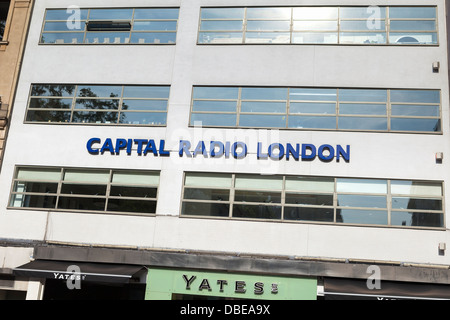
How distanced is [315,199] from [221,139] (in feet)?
11.2

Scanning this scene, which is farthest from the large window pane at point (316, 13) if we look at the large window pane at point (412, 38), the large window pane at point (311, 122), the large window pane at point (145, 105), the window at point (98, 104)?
the large window pane at point (145, 105)

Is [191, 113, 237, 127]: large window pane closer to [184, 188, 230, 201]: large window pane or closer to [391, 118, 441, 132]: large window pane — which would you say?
[184, 188, 230, 201]: large window pane

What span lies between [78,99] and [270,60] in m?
6.54

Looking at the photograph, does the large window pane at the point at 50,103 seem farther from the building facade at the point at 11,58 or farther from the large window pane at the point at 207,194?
the large window pane at the point at 207,194

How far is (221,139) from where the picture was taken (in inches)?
574

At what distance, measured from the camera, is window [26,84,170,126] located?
50.0 feet

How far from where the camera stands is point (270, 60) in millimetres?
15078

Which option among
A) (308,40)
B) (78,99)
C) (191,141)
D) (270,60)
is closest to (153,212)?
(191,141)

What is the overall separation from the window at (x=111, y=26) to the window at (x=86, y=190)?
4.66 metres

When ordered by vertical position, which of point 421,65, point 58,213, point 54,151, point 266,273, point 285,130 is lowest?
point 266,273

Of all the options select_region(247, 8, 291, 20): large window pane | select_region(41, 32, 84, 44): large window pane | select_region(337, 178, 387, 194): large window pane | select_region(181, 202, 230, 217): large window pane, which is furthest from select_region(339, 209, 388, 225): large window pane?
select_region(41, 32, 84, 44): large window pane

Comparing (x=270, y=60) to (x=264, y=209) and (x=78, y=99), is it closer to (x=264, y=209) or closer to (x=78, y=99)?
(x=264, y=209)

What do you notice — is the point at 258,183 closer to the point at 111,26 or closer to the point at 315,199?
the point at 315,199

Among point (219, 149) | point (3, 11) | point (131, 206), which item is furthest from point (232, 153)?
point (3, 11)
